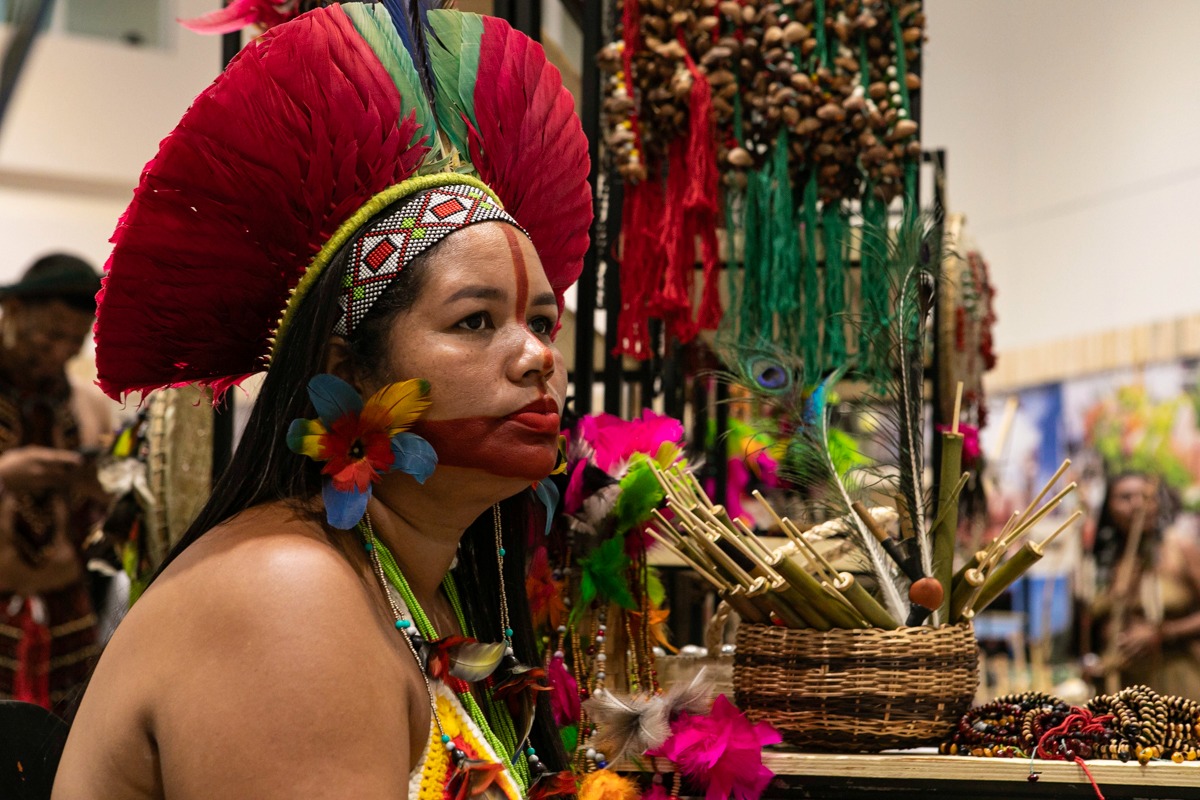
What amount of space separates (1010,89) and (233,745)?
612cm

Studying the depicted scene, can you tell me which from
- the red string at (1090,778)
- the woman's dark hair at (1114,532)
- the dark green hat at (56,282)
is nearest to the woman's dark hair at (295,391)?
the red string at (1090,778)

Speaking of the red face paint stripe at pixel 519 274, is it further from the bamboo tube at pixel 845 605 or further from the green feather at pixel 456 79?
the bamboo tube at pixel 845 605

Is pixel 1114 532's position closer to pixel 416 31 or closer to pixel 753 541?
pixel 753 541

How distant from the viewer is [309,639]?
1255 millimetres

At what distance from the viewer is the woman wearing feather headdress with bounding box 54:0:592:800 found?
126 cm

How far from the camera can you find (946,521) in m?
1.94

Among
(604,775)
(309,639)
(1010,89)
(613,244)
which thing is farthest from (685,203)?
(1010,89)

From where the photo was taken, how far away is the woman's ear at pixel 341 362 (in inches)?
58.1

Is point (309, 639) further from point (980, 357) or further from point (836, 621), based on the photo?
point (980, 357)

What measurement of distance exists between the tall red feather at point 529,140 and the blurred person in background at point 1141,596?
14.1 feet

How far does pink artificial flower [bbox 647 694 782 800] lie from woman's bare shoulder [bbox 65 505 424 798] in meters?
0.59

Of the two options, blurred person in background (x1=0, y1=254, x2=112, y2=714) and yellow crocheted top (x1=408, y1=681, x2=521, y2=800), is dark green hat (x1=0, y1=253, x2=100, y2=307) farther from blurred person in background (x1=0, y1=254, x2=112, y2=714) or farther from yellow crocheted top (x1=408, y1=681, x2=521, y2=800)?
yellow crocheted top (x1=408, y1=681, x2=521, y2=800)

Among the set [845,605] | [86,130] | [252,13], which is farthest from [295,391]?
[86,130]

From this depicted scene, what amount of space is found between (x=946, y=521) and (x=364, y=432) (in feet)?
3.00
